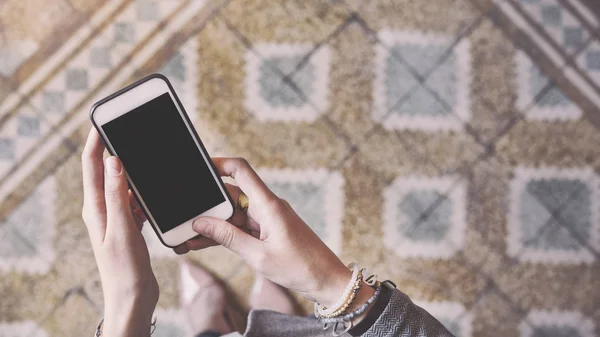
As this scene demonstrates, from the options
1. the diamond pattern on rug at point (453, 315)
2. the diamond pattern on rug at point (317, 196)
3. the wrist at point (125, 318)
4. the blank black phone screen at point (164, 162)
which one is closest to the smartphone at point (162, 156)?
the blank black phone screen at point (164, 162)

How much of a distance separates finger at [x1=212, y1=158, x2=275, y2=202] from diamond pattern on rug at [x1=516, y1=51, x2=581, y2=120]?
69 cm

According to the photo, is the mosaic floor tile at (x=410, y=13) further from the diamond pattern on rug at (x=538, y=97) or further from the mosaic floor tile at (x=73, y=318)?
the mosaic floor tile at (x=73, y=318)

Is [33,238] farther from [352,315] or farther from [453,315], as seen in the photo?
[453,315]

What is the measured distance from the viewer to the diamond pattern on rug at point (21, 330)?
1.06 meters

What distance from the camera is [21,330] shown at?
1062mm

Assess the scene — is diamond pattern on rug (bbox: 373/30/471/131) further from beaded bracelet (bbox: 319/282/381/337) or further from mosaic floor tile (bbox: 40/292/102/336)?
mosaic floor tile (bbox: 40/292/102/336)

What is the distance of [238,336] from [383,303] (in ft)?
0.85

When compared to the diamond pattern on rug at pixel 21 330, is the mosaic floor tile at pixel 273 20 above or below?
above

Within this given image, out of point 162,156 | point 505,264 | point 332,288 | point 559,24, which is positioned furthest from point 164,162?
point 559,24

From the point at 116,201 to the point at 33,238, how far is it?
0.58 metres

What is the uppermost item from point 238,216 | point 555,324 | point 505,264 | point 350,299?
point 238,216

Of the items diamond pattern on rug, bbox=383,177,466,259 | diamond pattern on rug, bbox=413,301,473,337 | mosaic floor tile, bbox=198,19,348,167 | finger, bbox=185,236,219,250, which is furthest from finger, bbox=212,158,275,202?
diamond pattern on rug, bbox=413,301,473,337

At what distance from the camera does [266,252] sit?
2.15 feet

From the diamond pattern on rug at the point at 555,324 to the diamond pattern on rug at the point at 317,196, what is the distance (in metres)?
0.46
